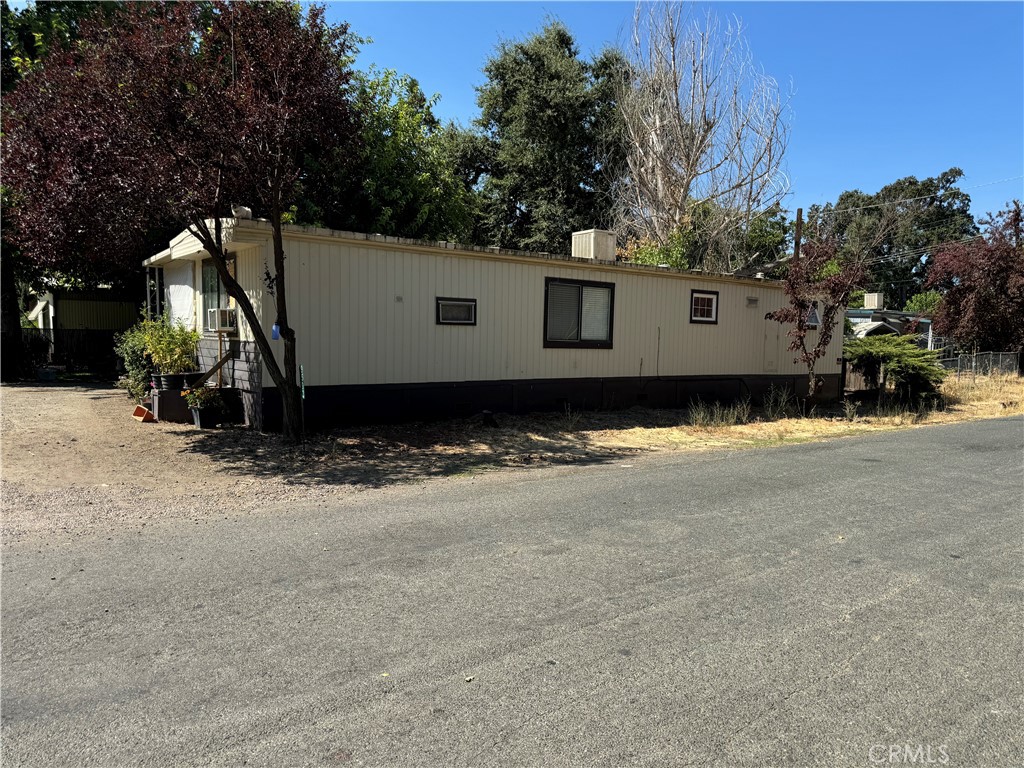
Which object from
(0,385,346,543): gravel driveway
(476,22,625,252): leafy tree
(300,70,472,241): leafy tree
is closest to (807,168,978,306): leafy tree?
(476,22,625,252): leafy tree

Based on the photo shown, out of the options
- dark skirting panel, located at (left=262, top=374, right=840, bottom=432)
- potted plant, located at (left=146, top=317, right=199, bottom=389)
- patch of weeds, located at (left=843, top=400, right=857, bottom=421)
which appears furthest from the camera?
patch of weeds, located at (left=843, top=400, right=857, bottom=421)

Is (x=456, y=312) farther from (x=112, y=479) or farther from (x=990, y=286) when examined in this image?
(x=990, y=286)

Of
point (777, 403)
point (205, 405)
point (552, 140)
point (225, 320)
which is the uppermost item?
point (552, 140)

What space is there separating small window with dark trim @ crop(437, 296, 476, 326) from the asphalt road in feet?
17.7

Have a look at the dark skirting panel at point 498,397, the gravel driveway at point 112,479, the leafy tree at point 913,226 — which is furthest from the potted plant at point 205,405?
the leafy tree at point 913,226

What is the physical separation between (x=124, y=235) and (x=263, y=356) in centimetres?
214

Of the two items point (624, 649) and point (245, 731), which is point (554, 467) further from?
point (245, 731)

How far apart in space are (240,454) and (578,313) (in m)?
6.58

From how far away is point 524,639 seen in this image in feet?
11.3

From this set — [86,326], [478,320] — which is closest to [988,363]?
[478,320]

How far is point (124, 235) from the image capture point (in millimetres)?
8242

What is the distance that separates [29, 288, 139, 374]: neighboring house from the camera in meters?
21.5

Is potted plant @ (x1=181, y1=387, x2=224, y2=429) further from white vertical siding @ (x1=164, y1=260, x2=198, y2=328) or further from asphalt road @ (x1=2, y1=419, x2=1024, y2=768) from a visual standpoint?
asphalt road @ (x1=2, y1=419, x2=1024, y2=768)

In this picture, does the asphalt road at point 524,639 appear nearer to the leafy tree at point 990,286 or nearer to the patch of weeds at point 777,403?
the patch of weeds at point 777,403
